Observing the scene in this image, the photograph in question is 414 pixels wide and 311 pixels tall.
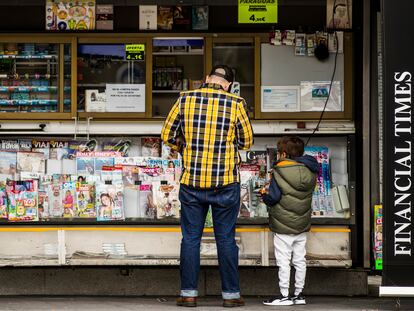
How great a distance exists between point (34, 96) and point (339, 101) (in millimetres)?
2776

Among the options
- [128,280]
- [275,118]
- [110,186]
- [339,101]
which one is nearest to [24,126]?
[110,186]

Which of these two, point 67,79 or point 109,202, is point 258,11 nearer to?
point 67,79

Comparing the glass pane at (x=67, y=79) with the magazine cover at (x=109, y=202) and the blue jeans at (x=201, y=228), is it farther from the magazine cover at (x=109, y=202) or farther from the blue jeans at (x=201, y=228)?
the blue jeans at (x=201, y=228)

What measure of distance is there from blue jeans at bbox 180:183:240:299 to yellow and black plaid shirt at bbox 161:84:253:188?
0.30ft

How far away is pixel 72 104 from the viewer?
28.0 feet

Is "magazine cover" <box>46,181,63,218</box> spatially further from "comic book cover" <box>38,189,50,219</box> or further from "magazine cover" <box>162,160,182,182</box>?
"magazine cover" <box>162,160,182,182</box>

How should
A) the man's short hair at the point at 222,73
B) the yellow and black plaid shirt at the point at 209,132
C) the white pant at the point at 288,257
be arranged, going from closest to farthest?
the yellow and black plaid shirt at the point at 209,132
the man's short hair at the point at 222,73
the white pant at the point at 288,257

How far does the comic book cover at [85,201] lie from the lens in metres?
8.39

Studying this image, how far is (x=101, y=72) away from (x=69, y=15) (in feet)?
1.93

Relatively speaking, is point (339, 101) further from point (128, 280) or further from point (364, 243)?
point (128, 280)

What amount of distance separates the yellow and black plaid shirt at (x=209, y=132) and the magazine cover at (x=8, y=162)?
6.00ft

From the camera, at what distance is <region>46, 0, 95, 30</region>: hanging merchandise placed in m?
8.50

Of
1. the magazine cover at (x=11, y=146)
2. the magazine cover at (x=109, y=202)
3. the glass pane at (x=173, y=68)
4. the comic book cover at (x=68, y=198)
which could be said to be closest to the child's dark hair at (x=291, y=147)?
the glass pane at (x=173, y=68)

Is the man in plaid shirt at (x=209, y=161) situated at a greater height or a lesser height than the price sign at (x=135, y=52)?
lesser
